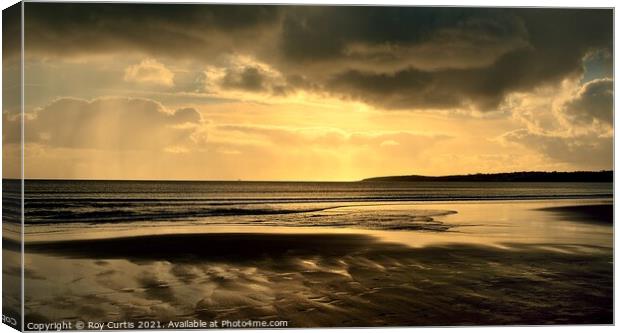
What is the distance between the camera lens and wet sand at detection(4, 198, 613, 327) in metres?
6.84

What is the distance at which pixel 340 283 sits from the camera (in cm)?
731

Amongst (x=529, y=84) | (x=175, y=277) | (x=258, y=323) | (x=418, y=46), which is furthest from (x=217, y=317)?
(x=529, y=84)

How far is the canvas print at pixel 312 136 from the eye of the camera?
271 inches

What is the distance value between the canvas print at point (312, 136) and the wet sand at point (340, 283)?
0.02m

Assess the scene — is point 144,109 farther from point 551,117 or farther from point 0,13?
point 551,117

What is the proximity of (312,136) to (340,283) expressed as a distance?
2.00 m

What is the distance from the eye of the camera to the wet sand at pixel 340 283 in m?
6.84

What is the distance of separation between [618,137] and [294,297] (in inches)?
158

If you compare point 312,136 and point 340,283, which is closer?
point 340,283

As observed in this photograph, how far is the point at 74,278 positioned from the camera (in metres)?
7.30

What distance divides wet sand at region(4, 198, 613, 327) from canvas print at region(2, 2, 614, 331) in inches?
0.9

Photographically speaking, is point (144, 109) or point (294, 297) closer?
point (294, 297)

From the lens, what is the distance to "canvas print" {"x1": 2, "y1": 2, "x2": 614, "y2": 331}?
22.6ft

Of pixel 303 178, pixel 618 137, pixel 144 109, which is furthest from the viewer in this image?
pixel 303 178
